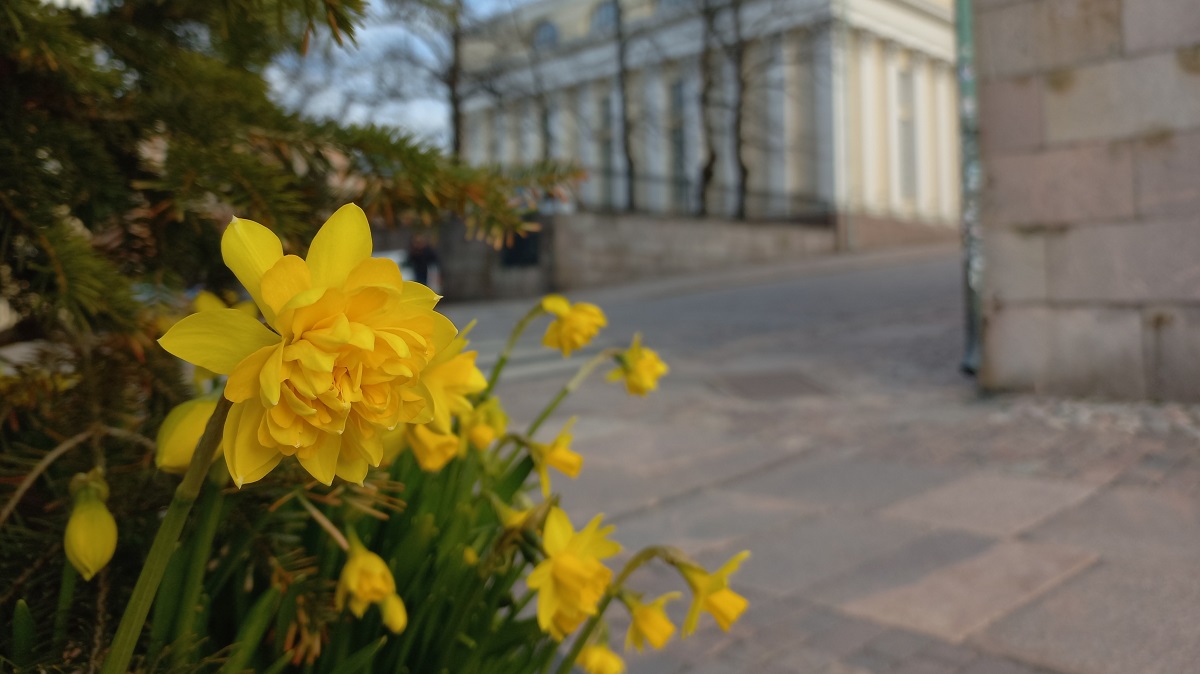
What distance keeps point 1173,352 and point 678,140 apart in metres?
26.1

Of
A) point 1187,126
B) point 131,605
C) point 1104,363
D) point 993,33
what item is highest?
point 993,33

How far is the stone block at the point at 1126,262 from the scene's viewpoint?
500cm

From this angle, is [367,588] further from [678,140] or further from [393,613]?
[678,140]

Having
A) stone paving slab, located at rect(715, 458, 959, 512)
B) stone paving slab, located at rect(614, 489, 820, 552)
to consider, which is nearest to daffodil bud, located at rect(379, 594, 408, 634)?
stone paving slab, located at rect(614, 489, 820, 552)

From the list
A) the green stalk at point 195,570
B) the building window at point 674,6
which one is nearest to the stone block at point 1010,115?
the green stalk at point 195,570

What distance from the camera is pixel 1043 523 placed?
128 inches

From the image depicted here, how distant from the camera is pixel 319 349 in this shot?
1.97 feet

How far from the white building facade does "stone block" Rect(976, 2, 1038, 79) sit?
705 inches

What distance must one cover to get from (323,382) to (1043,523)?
3.19m

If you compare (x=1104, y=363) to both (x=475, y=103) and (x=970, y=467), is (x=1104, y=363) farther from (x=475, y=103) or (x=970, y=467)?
(x=475, y=103)

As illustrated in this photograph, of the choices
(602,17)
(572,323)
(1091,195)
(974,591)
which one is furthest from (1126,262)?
(602,17)

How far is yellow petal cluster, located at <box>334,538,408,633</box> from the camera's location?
1131mm

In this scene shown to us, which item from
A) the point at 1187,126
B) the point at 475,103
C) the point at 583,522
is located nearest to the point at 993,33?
the point at 1187,126

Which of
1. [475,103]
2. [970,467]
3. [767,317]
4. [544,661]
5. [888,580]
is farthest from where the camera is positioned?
[475,103]
